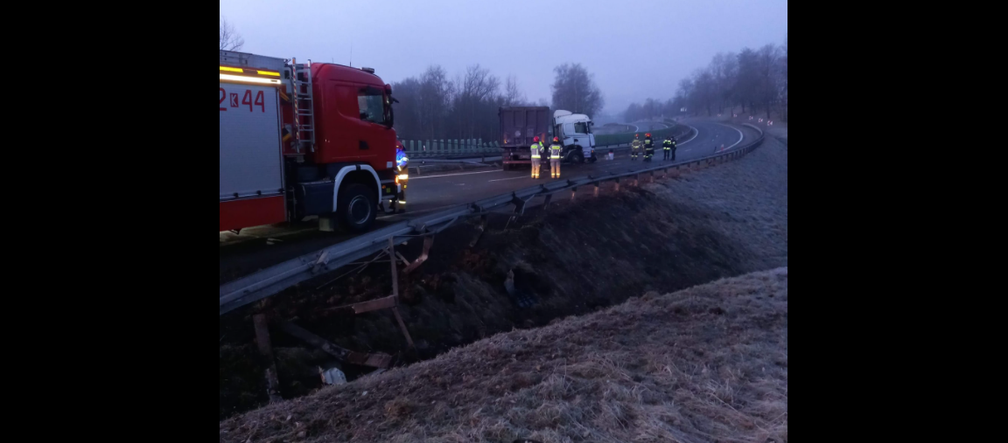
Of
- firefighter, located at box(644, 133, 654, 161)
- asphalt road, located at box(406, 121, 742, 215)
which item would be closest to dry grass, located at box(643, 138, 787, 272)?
asphalt road, located at box(406, 121, 742, 215)

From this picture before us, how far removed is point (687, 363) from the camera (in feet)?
19.8

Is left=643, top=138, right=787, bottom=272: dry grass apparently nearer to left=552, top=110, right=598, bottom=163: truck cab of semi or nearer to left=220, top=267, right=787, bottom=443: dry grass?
left=552, top=110, right=598, bottom=163: truck cab of semi

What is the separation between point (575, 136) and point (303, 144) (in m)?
24.2

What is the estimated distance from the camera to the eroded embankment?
24.9 ft

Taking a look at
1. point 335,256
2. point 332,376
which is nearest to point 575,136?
point 335,256

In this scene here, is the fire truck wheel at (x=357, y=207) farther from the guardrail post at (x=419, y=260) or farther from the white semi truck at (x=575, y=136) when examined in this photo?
the white semi truck at (x=575, y=136)

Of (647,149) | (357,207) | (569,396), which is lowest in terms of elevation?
(569,396)

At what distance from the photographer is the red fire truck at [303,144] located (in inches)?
360

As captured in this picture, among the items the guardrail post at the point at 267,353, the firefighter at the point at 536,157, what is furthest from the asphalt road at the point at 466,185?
the guardrail post at the point at 267,353

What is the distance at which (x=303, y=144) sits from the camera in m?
10.3

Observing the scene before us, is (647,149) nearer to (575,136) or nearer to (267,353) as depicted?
(575,136)
